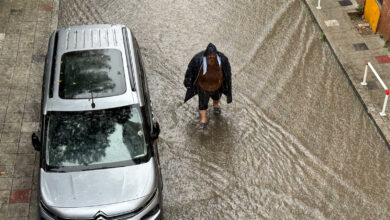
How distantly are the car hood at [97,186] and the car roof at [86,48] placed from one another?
45.3 inches

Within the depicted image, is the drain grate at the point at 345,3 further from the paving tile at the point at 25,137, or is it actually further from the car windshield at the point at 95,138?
the paving tile at the point at 25,137

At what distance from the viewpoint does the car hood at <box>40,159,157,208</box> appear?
26.4ft

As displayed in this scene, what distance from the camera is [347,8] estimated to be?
46.3 ft

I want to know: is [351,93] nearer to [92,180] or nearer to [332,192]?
[332,192]

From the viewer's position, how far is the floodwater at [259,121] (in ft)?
30.7

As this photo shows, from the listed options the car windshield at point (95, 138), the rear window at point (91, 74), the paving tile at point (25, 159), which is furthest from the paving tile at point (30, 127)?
the car windshield at point (95, 138)

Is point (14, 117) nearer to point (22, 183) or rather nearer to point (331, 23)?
point (22, 183)

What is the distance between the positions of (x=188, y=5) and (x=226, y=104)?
397 centimetres

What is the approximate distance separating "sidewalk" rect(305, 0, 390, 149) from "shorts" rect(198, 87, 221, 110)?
116 inches

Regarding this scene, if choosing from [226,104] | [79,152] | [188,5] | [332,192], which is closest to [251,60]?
[226,104]

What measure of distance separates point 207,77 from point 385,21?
5.07m

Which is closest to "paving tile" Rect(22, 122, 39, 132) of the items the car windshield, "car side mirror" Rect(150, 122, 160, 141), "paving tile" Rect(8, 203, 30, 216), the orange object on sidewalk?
"paving tile" Rect(8, 203, 30, 216)

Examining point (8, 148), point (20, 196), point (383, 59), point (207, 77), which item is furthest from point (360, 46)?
point (20, 196)

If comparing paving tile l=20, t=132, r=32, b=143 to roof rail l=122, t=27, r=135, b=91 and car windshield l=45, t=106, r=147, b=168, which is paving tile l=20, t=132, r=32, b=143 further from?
roof rail l=122, t=27, r=135, b=91
